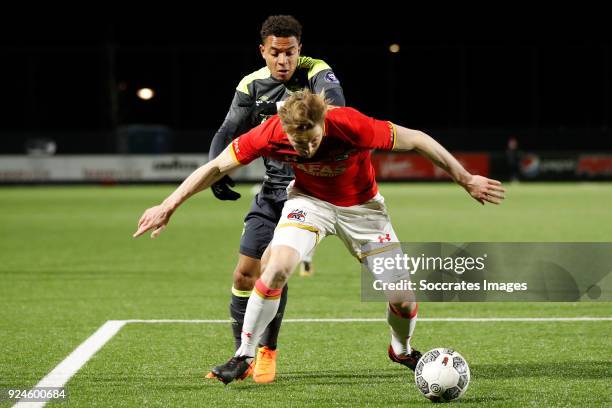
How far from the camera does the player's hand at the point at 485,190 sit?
5.31 metres

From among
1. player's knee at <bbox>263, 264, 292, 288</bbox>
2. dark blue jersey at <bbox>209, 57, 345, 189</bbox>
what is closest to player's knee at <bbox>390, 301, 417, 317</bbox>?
player's knee at <bbox>263, 264, 292, 288</bbox>

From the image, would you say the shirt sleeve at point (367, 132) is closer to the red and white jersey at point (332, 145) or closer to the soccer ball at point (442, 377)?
the red and white jersey at point (332, 145)

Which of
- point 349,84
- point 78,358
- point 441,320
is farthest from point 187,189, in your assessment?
point 349,84

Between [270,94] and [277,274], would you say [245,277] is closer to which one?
[277,274]

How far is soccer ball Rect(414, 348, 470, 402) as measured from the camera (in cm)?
517

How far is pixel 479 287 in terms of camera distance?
930cm

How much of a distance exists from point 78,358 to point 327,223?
6.71 ft

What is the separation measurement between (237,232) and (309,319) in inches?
349

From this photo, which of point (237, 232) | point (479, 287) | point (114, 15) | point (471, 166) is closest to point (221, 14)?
point (114, 15)

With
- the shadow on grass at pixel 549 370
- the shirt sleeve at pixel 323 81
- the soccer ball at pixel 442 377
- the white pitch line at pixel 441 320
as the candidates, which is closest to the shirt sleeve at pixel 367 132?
the shirt sleeve at pixel 323 81

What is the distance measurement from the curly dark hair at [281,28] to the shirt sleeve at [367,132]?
958mm

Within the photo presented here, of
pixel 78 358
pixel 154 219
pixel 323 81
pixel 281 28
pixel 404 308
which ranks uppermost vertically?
pixel 281 28

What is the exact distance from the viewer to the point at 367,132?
5336 millimetres

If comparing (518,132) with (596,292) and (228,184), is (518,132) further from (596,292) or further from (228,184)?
(228,184)
